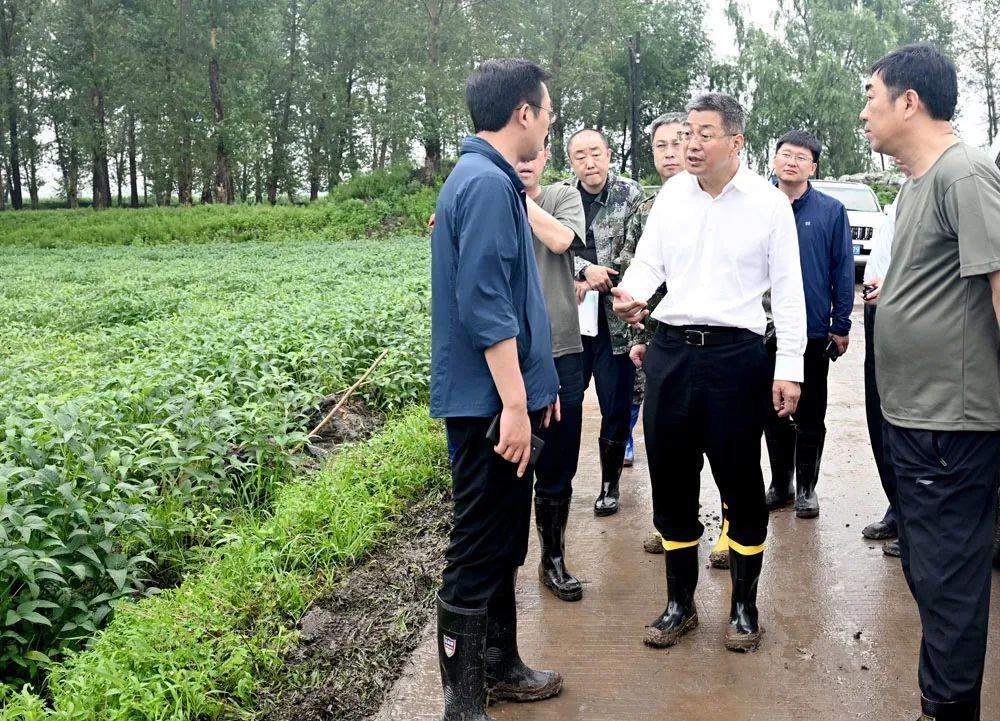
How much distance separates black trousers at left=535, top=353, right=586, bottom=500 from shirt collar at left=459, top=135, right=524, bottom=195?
4.61ft

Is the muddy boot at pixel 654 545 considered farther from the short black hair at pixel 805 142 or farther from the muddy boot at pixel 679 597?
the short black hair at pixel 805 142

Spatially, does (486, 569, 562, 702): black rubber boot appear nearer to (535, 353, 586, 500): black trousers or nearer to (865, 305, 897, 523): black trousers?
(535, 353, 586, 500): black trousers

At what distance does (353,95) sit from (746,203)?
4730 cm

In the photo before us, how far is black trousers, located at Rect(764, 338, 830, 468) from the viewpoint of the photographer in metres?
5.14

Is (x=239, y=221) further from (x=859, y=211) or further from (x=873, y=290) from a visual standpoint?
(x=873, y=290)

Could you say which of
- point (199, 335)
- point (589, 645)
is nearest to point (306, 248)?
point (199, 335)

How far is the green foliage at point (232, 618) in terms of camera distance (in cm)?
315

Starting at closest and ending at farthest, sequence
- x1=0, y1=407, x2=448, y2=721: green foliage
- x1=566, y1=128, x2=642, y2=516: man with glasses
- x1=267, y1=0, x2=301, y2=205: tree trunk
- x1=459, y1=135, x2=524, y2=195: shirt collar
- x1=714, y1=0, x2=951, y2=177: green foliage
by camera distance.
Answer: x1=459, y1=135, x2=524, y2=195: shirt collar < x1=0, y1=407, x2=448, y2=721: green foliage < x1=566, y1=128, x2=642, y2=516: man with glasses < x1=714, y1=0, x2=951, y2=177: green foliage < x1=267, y1=0, x2=301, y2=205: tree trunk

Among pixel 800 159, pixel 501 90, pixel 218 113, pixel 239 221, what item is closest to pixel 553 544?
pixel 501 90

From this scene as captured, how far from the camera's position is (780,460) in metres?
5.34

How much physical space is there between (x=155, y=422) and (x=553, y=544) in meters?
A: 2.59

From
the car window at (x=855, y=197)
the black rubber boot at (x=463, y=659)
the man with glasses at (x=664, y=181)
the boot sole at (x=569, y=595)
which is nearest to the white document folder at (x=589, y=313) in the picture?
the man with glasses at (x=664, y=181)

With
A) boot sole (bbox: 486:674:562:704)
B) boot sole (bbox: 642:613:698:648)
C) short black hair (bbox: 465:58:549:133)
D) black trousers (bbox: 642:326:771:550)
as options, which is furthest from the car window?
boot sole (bbox: 486:674:562:704)

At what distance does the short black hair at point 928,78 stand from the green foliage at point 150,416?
3.48 meters
